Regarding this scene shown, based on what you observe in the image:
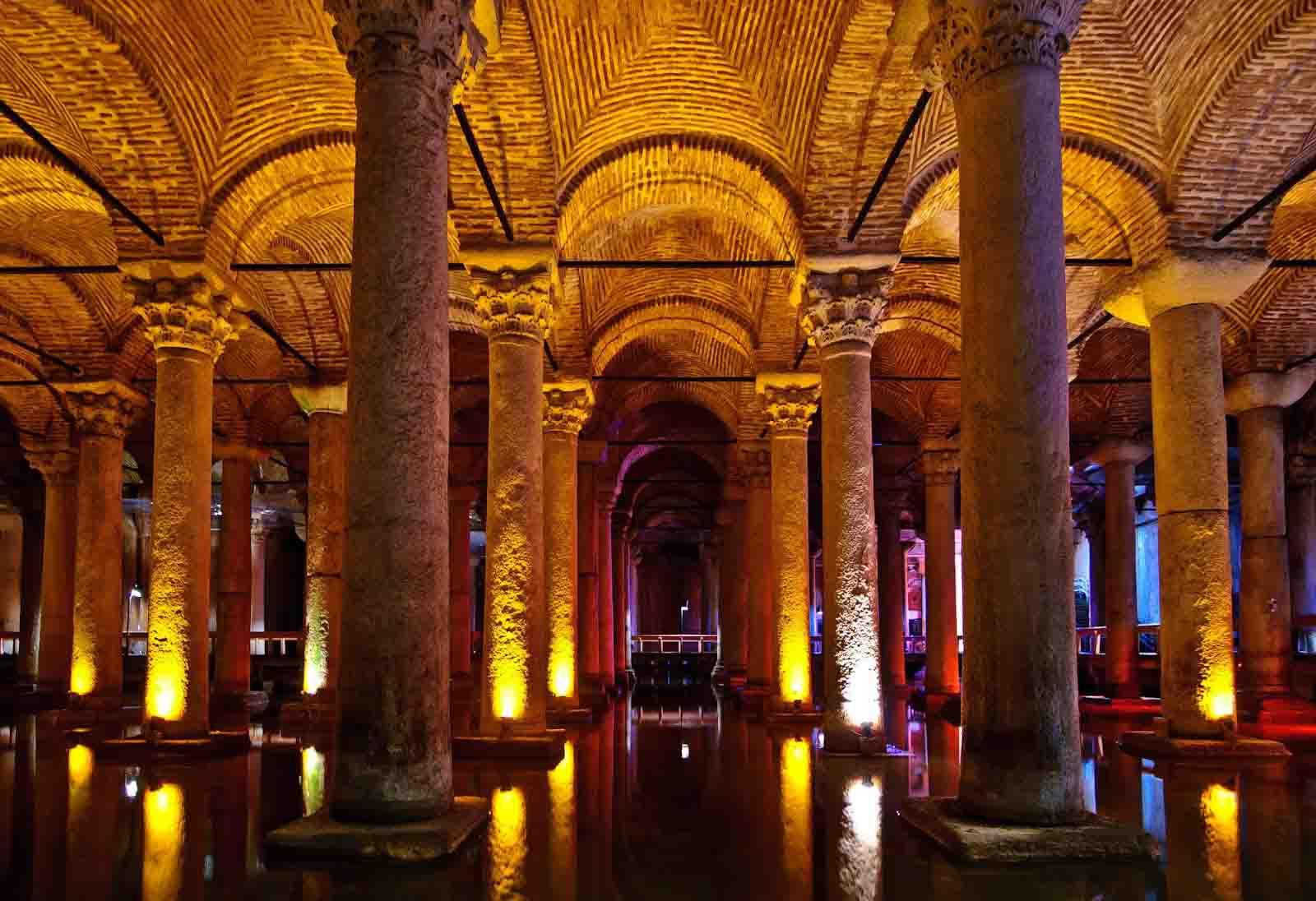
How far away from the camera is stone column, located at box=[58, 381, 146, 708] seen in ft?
48.5

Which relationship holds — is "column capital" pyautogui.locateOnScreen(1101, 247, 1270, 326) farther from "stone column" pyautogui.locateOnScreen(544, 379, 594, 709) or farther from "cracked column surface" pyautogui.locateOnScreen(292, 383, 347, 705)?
"cracked column surface" pyautogui.locateOnScreen(292, 383, 347, 705)

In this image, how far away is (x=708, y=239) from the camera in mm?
15867

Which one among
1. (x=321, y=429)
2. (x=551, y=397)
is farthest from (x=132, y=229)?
(x=551, y=397)

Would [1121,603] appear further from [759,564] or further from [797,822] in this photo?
[797,822]

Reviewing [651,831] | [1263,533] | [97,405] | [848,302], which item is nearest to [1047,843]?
[651,831]

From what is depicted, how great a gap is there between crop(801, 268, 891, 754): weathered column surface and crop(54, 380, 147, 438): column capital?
9.80 m

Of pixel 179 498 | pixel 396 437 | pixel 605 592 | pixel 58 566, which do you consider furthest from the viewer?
pixel 605 592

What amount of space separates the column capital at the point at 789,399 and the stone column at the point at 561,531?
250 centimetres

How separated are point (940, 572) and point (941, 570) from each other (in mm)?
44

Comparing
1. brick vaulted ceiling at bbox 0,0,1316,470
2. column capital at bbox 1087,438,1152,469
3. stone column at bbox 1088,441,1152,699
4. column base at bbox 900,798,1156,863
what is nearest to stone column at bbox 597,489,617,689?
stone column at bbox 1088,441,1152,699

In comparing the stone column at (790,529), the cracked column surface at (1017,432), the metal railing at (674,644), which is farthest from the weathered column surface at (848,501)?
the metal railing at (674,644)

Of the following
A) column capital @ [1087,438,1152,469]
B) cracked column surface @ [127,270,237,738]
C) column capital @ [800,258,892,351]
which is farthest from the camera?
column capital @ [1087,438,1152,469]

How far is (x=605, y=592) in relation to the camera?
77.4 ft

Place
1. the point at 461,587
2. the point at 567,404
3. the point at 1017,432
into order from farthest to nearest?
1. the point at 461,587
2. the point at 567,404
3. the point at 1017,432
